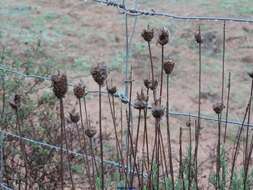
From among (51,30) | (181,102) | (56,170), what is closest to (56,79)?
(56,170)

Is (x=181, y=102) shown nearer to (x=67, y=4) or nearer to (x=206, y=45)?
(x=206, y=45)

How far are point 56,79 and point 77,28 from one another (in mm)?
5601

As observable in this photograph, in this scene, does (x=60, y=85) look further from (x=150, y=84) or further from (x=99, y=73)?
(x=150, y=84)

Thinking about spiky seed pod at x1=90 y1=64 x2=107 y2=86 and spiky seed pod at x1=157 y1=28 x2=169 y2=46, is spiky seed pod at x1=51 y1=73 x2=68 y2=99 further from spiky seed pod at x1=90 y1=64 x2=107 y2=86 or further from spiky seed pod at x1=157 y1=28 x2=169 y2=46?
spiky seed pod at x1=157 y1=28 x2=169 y2=46

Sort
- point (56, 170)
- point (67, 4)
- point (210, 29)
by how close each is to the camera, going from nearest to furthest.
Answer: point (56, 170) → point (210, 29) → point (67, 4)

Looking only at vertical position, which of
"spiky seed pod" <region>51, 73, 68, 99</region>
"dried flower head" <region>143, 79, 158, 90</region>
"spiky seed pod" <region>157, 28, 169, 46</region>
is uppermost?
"spiky seed pod" <region>157, 28, 169, 46</region>

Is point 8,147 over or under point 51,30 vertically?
under

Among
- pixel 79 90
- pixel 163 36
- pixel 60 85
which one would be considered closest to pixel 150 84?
pixel 163 36

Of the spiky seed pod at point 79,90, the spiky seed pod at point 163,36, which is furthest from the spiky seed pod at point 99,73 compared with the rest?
the spiky seed pod at point 163,36

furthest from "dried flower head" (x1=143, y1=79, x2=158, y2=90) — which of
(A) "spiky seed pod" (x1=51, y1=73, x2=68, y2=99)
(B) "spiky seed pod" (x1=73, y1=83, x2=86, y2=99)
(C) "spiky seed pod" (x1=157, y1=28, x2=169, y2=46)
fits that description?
(A) "spiky seed pod" (x1=51, y1=73, x2=68, y2=99)

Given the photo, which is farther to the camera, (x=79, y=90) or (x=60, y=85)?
(x=79, y=90)

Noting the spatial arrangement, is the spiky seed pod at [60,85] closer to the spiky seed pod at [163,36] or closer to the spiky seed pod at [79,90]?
the spiky seed pod at [79,90]

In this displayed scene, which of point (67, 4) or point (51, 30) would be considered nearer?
point (51, 30)

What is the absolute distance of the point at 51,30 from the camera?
21.5 feet
